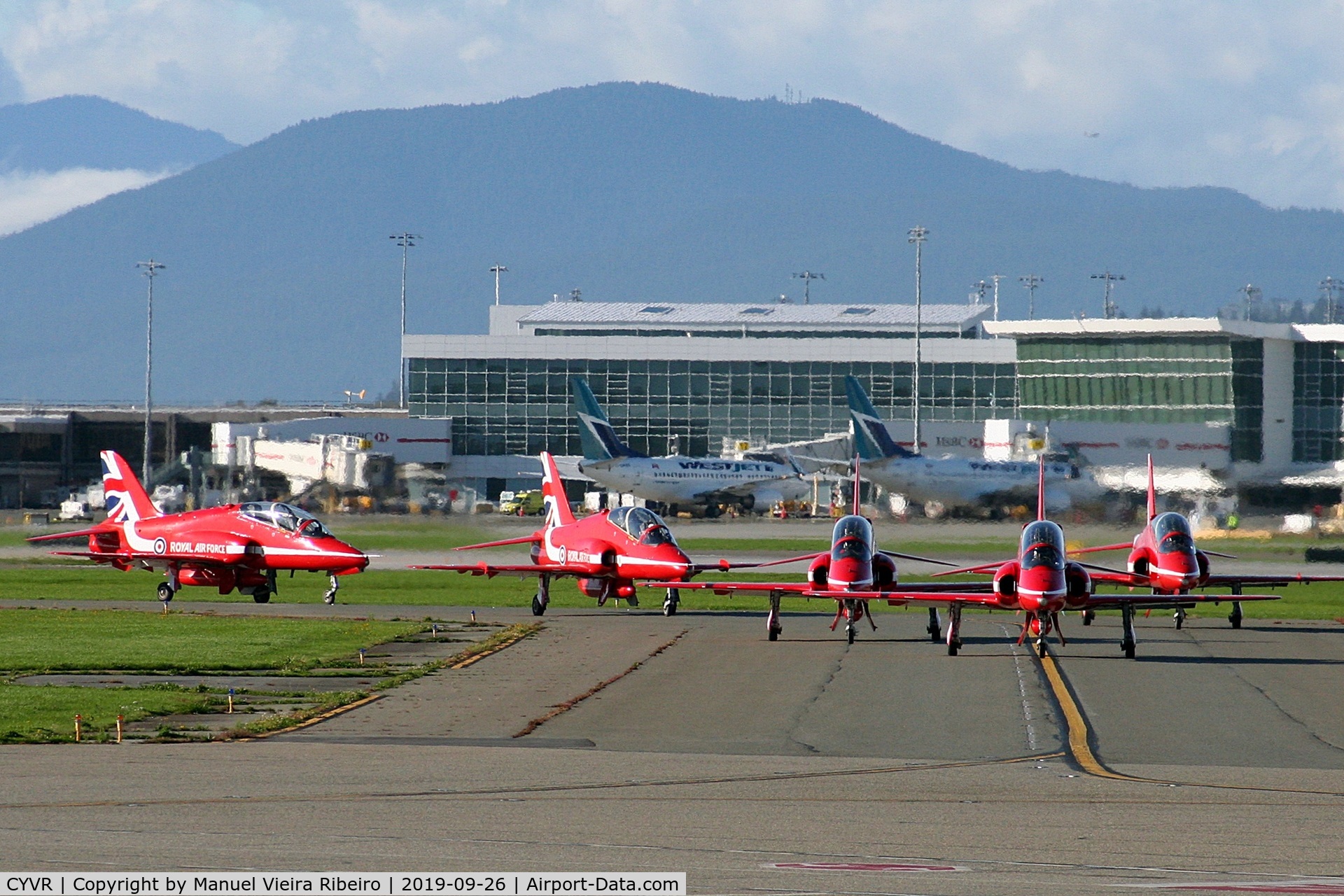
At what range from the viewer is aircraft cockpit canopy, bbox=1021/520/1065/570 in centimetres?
2766

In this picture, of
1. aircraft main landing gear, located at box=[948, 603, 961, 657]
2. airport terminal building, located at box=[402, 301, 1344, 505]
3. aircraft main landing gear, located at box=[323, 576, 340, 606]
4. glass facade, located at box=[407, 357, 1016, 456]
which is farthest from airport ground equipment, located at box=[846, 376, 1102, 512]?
aircraft main landing gear, located at box=[948, 603, 961, 657]

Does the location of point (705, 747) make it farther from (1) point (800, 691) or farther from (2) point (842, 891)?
(2) point (842, 891)

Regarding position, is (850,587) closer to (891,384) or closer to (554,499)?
(554,499)

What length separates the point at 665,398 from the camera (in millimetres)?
117062

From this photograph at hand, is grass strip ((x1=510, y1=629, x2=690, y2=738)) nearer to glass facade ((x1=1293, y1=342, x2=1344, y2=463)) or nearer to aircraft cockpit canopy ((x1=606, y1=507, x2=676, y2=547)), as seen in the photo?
aircraft cockpit canopy ((x1=606, y1=507, x2=676, y2=547))

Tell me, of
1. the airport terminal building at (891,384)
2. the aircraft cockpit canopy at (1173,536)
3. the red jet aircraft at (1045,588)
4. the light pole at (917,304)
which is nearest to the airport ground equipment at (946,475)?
the light pole at (917,304)

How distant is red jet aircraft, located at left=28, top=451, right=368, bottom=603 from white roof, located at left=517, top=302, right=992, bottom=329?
9470 cm

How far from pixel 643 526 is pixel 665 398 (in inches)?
3176

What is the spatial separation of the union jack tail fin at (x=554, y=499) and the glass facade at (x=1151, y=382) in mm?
59345

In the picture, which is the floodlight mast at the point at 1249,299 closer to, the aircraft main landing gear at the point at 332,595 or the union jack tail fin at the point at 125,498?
the aircraft main landing gear at the point at 332,595

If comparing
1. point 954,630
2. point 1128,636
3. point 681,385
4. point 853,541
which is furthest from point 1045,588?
point 681,385

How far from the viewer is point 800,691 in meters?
24.0

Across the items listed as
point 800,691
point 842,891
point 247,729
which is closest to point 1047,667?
point 800,691

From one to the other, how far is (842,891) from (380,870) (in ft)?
10.3
